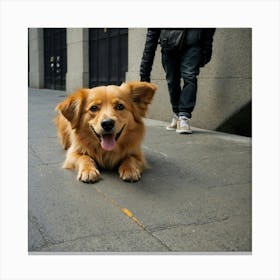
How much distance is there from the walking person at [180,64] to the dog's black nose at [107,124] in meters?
1.64

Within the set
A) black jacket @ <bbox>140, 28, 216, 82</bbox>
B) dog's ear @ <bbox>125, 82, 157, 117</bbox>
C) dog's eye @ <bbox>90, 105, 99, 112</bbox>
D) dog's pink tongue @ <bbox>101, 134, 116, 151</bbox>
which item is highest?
black jacket @ <bbox>140, 28, 216, 82</bbox>

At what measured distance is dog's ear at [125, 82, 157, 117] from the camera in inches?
111

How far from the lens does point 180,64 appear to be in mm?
4668

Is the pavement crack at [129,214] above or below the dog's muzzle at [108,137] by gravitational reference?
below

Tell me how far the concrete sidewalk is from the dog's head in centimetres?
35

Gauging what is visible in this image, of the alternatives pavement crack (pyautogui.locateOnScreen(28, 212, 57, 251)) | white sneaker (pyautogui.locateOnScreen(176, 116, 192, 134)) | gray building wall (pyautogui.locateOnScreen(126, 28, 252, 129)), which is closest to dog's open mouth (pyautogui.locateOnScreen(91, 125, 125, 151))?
pavement crack (pyautogui.locateOnScreen(28, 212, 57, 251))

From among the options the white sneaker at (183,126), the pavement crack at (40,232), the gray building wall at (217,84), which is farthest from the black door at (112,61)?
the pavement crack at (40,232)

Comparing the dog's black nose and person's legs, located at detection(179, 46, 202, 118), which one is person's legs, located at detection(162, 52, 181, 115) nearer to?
person's legs, located at detection(179, 46, 202, 118)

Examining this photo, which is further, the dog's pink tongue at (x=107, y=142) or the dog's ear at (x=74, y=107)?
the dog's ear at (x=74, y=107)

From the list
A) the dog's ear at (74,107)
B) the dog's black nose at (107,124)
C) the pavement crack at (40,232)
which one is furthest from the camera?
the dog's ear at (74,107)

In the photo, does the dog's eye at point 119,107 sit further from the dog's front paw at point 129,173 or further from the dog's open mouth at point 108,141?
the dog's front paw at point 129,173

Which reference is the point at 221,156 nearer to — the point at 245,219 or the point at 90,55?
the point at 245,219

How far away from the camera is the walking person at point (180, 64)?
13.2 ft
